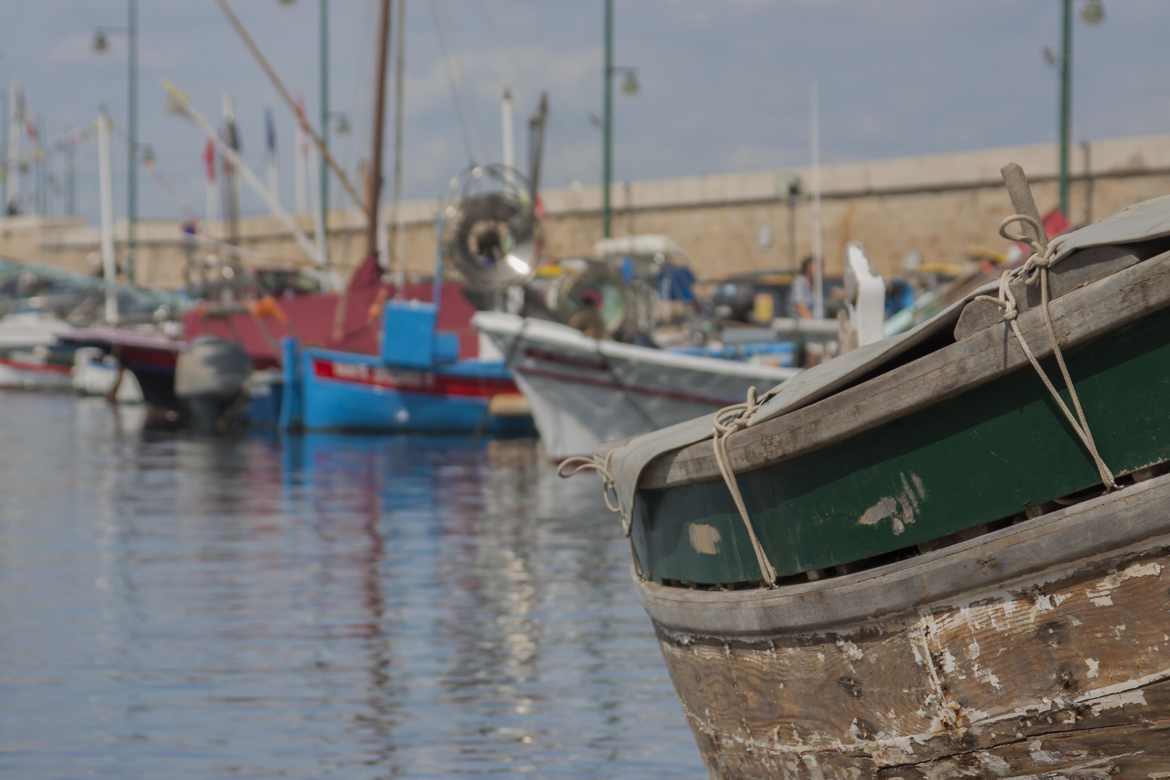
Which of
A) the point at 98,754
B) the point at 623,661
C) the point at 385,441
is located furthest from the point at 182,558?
the point at 385,441

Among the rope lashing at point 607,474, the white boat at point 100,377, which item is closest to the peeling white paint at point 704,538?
the rope lashing at point 607,474

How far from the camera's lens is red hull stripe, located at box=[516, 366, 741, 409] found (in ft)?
73.5

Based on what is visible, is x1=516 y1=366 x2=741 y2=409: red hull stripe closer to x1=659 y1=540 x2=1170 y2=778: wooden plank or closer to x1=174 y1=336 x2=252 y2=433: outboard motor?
x1=174 y1=336 x2=252 y2=433: outboard motor

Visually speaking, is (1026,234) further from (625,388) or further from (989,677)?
(625,388)

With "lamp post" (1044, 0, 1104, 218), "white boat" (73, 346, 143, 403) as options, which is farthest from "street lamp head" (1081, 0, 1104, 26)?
"white boat" (73, 346, 143, 403)

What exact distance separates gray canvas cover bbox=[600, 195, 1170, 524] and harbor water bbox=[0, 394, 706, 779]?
1.92 m

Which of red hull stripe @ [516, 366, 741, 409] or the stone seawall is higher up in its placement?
the stone seawall

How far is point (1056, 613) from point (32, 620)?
7681mm

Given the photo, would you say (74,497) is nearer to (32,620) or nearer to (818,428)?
(32,620)

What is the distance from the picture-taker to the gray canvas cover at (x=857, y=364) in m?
4.39

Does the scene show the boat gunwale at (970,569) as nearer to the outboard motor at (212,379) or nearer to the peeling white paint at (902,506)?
the peeling white paint at (902,506)

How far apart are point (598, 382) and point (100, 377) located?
24.8 metres

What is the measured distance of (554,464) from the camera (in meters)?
24.0

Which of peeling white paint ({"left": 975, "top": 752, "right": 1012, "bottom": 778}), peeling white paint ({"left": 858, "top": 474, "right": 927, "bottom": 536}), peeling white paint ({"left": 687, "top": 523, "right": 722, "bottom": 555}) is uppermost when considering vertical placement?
peeling white paint ({"left": 858, "top": 474, "right": 927, "bottom": 536})
